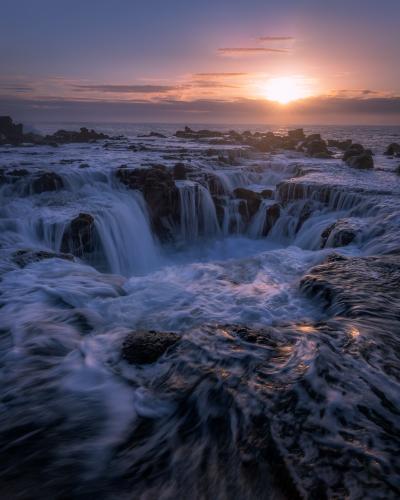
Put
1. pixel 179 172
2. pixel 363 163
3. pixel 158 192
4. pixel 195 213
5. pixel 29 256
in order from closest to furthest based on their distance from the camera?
1. pixel 29 256
2. pixel 158 192
3. pixel 195 213
4. pixel 179 172
5. pixel 363 163

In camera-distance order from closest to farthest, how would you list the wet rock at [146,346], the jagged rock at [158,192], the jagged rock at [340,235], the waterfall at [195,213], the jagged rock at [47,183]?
the wet rock at [146,346] < the jagged rock at [340,235] < the jagged rock at [47,183] < the jagged rock at [158,192] < the waterfall at [195,213]

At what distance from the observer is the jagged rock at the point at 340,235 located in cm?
1070

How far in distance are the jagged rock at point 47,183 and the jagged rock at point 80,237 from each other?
13.5 feet

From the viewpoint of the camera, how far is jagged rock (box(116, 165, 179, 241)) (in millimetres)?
16016

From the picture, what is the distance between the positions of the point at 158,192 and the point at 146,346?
11948mm

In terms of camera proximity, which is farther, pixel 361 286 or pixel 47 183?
pixel 47 183

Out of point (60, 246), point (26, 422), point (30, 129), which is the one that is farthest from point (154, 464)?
point (30, 129)

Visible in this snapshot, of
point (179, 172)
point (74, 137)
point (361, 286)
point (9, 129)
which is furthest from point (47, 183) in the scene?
point (74, 137)

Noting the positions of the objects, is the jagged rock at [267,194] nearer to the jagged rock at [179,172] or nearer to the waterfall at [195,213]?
the waterfall at [195,213]

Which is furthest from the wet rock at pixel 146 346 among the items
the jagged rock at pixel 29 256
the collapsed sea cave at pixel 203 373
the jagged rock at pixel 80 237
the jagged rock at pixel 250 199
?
the jagged rock at pixel 250 199

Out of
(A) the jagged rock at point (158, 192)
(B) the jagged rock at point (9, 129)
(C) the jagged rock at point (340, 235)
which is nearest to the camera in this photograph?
(C) the jagged rock at point (340, 235)

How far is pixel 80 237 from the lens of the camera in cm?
1188

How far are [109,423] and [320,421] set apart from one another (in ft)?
6.95

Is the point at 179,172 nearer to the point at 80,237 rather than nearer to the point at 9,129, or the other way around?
the point at 80,237
